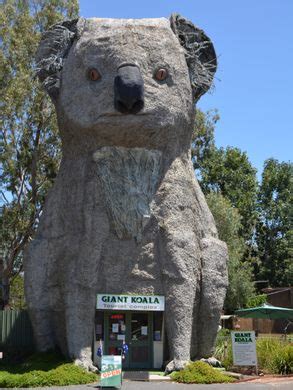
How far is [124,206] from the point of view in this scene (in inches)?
657

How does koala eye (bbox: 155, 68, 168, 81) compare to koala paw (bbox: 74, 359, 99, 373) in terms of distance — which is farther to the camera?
koala eye (bbox: 155, 68, 168, 81)

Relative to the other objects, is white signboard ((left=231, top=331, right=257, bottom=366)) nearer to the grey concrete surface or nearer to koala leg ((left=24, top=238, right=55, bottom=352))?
the grey concrete surface

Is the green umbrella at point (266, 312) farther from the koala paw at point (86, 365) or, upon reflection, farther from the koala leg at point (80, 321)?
the koala paw at point (86, 365)

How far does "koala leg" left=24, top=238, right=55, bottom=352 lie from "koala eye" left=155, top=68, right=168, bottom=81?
6.01 m

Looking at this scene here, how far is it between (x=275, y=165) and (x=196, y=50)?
3538cm

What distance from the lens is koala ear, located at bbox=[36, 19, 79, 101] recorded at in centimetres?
1781

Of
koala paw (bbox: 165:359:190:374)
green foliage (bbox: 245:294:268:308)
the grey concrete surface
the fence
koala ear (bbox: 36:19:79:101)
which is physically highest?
koala ear (bbox: 36:19:79:101)

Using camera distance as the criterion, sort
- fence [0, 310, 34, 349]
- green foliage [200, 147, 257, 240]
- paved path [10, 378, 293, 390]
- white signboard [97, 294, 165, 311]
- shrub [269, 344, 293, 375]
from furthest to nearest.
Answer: green foliage [200, 147, 257, 240]
fence [0, 310, 34, 349]
shrub [269, 344, 293, 375]
white signboard [97, 294, 165, 311]
paved path [10, 378, 293, 390]

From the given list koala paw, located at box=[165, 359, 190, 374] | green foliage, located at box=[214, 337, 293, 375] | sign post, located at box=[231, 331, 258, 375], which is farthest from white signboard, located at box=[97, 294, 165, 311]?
green foliage, located at box=[214, 337, 293, 375]

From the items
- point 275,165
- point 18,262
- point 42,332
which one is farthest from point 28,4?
point 275,165

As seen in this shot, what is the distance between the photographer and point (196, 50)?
18.1 meters

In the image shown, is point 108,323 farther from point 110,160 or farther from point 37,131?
point 37,131

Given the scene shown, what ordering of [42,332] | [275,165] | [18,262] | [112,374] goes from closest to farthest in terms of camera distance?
[112,374], [42,332], [18,262], [275,165]

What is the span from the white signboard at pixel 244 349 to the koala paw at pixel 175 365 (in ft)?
6.06
